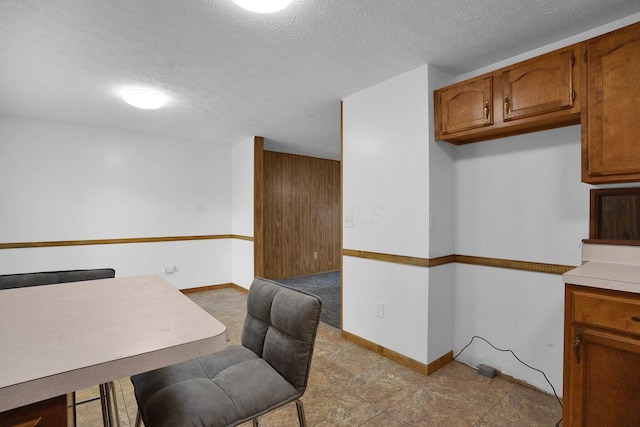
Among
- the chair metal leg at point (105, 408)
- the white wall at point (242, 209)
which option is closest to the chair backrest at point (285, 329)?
the chair metal leg at point (105, 408)

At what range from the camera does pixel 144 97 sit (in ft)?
8.79

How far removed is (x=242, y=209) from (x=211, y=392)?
3.72 metres

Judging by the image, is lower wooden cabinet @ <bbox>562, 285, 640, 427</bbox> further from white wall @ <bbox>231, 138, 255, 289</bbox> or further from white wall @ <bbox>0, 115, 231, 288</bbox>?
white wall @ <bbox>0, 115, 231, 288</bbox>

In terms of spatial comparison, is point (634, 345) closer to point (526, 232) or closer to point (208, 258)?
point (526, 232)

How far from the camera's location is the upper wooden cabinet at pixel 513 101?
173 cm

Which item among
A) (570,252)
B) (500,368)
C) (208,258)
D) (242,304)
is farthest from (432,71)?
(208,258)

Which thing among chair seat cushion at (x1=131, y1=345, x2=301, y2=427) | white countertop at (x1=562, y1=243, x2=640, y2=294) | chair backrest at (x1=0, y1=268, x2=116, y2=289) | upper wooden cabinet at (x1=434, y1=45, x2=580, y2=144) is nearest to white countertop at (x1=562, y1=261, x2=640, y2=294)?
white countertop at (x1=562, y1=243, x2=640, y2=294)

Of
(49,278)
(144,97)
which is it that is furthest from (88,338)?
(144,97)

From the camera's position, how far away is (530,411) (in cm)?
182

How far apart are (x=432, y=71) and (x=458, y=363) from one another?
2.25 meters

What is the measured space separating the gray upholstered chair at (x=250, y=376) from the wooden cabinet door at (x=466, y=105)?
168cm

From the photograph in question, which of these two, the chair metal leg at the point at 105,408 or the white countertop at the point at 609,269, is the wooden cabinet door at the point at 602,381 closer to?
the white countertop at the point at 609,269

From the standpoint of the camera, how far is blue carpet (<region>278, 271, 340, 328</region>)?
3.48m

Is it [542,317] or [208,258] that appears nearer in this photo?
[542,317]
